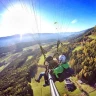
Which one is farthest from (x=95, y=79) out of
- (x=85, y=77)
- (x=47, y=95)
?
(x=47, y=95)

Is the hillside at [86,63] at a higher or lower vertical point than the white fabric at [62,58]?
lower

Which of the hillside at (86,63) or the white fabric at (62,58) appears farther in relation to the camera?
the hillside at (86,63)

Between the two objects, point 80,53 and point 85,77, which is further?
point 80,53

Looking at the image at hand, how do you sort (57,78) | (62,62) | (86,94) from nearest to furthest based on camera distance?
(62,62) < (57,78) < (86,94)

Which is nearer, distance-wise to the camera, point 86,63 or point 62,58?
point 62,58

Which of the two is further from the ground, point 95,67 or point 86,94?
point 95,67

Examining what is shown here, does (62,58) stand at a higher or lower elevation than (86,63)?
higher

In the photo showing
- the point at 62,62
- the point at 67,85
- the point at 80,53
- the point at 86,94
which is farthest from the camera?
the point at 80,53

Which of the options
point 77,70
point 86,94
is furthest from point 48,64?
point 77,70

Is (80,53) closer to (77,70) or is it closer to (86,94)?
(77,70)

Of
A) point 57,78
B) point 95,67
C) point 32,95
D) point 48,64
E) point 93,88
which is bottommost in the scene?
point 32,95

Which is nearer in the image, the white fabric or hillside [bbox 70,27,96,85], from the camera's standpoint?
the white fabric
